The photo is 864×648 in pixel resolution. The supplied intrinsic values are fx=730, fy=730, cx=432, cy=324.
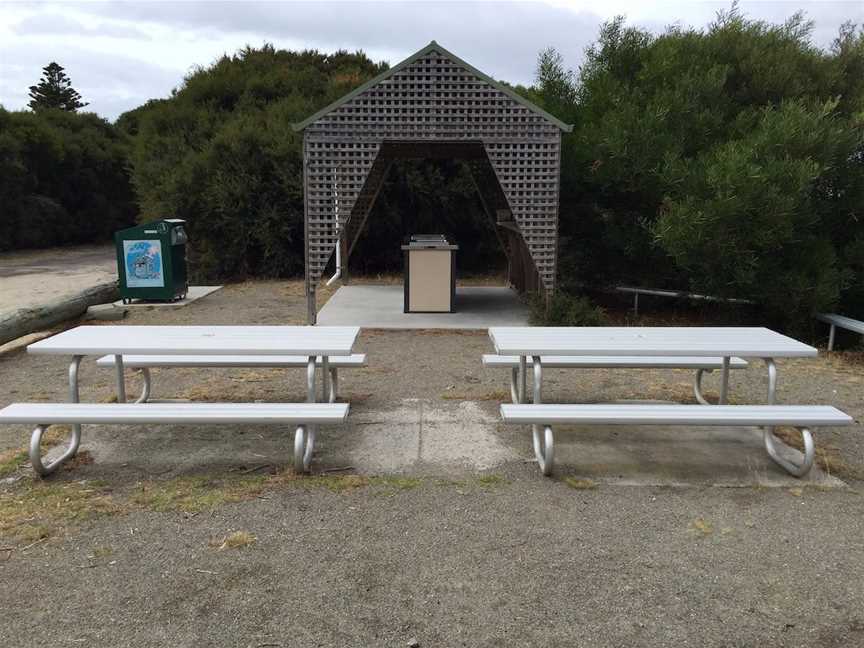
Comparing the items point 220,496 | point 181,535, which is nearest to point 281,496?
point 220,496

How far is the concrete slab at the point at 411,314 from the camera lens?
29.8 feet

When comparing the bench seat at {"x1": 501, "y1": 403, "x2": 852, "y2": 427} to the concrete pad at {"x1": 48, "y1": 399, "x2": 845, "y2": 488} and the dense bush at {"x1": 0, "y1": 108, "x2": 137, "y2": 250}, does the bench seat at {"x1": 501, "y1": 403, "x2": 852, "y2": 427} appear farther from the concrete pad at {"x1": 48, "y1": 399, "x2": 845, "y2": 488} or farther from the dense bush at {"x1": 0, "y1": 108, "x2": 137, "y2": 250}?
the dense bush at {"x1": 0, "y1": 108, "x2": 137, "y2": 250}

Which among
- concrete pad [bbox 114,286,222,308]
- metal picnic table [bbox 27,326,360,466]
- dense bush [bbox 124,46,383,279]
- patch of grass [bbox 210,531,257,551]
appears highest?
dense bush [bbox 124,46,383,279]

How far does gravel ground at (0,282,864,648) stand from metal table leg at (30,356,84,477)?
4.0 inches

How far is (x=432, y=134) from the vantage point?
8.45 meters

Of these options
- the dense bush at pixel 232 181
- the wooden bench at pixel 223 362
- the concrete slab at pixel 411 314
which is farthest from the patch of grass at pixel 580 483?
the dense bush at pixel 232 181

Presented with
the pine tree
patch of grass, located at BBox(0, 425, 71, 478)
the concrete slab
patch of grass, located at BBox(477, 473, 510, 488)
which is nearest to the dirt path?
the concrete slab

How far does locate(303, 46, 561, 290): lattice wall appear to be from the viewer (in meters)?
8.38

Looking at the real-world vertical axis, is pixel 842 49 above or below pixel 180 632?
above

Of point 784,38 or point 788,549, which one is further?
point 784,38

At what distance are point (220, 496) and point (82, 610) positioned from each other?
107 centimetres

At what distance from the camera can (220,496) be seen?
148 inches

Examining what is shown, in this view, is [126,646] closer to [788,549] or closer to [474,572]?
[474,572]

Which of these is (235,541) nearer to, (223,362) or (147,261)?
(223,362)
